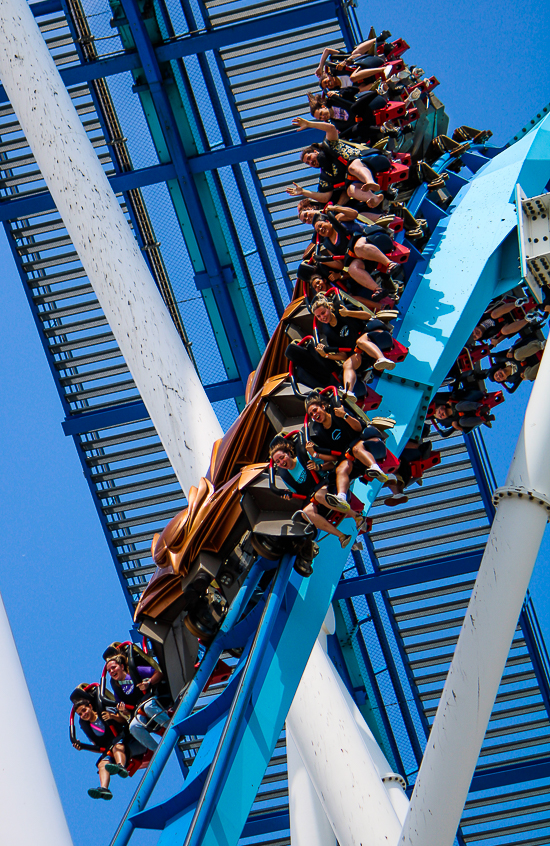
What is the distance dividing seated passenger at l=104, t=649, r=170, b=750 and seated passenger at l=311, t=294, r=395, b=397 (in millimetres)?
2166

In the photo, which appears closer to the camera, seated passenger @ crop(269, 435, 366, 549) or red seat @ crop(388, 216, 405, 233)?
seated passenger @ crop(269, 435, 366, 549)

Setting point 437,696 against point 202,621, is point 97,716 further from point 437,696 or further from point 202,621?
point 437,696

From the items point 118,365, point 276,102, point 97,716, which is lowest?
point 97,716

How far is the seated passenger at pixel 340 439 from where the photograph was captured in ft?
21.0

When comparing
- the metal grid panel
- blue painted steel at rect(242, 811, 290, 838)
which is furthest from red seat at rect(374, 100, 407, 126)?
blue painted steel at rect(242, 811, 290, 838)

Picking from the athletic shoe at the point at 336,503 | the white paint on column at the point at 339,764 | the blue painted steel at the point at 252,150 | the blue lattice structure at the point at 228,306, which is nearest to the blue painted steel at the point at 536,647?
the blue lattice structure at the point at 228,306

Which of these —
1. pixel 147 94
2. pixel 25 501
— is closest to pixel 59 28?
pixel 147 94

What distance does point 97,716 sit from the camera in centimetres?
707

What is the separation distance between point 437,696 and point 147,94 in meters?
7.09

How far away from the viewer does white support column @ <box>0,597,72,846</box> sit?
17.5ft

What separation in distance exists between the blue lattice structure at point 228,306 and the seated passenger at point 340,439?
533 cm

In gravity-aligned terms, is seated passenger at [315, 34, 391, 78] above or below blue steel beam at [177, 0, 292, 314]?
below

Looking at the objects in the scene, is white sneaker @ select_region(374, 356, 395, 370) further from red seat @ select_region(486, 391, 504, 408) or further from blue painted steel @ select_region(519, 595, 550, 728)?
blue painted steel @ select_region(519, 595, 550, 728)

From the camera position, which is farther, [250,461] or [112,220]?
[112,220]
